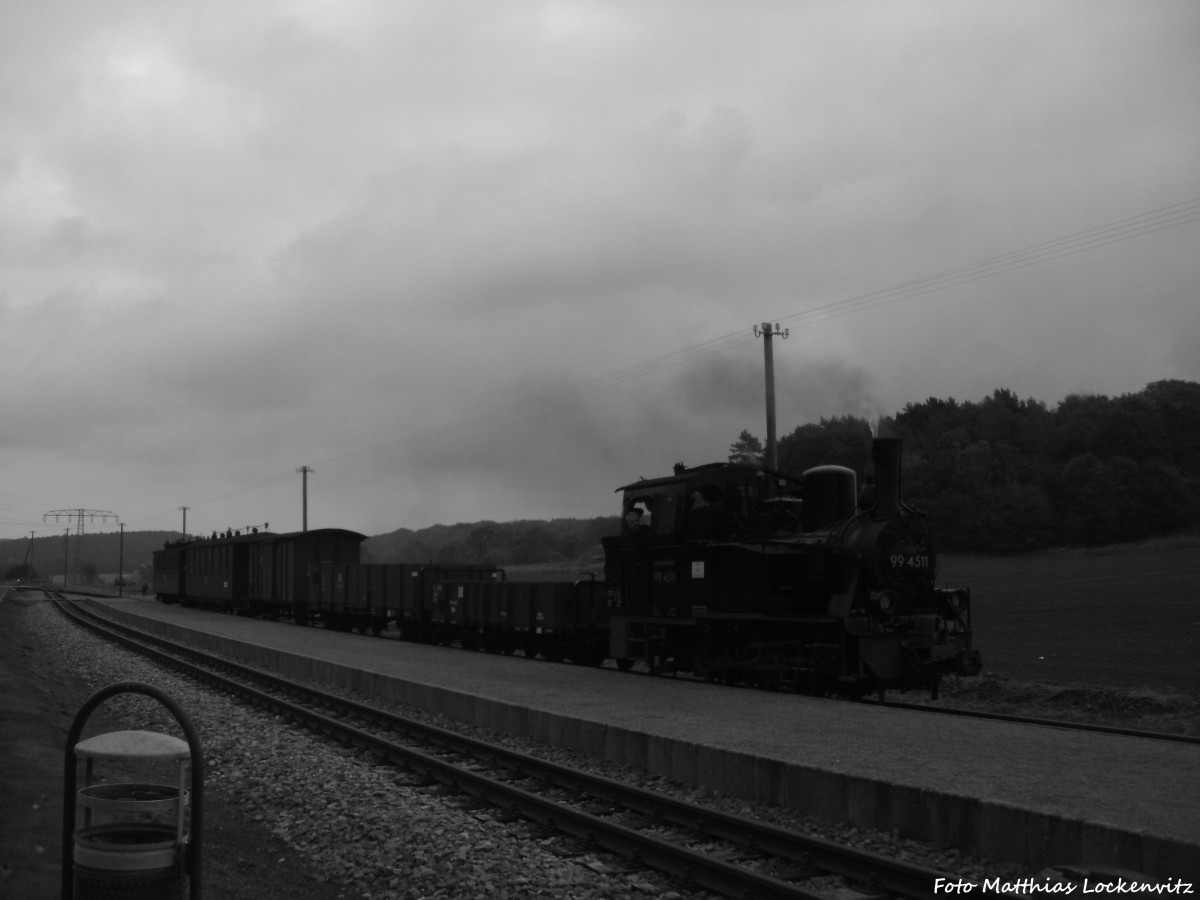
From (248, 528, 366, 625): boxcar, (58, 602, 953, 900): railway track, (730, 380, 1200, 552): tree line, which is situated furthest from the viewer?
(730, 380, 1200, 552): tree line

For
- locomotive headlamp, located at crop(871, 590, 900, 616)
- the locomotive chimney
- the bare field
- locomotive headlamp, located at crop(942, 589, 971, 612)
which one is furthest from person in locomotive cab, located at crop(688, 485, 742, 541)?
the bare field

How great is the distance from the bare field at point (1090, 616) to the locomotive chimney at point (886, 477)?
720 cm

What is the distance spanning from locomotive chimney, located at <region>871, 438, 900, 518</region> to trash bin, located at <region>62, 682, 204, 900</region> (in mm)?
10644

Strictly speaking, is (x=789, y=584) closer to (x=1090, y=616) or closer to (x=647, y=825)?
(x=647, y=825)

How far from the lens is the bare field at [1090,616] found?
2039 cm

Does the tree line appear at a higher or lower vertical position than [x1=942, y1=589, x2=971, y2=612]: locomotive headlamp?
higher

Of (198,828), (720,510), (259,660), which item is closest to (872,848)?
(198,828)

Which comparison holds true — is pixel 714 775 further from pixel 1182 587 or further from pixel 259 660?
pixel 1182 587

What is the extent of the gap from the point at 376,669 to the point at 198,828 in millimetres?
15261

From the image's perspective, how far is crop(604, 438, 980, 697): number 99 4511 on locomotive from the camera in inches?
537

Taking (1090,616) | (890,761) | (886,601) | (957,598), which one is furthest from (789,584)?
(1090,616)

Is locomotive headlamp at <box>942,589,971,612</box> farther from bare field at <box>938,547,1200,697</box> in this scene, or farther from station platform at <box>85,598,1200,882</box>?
bare field at <box>938,547,1200,697</box>

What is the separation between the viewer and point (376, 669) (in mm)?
19812

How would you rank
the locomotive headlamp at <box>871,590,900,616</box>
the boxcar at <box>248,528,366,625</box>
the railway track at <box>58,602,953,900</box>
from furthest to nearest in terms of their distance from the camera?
the boxcar at <box>248,528,366,625</box> < the locomotive headlamp at <box>871,590,900,616</box> < the railway track at <box>58,602,953,900</box>
